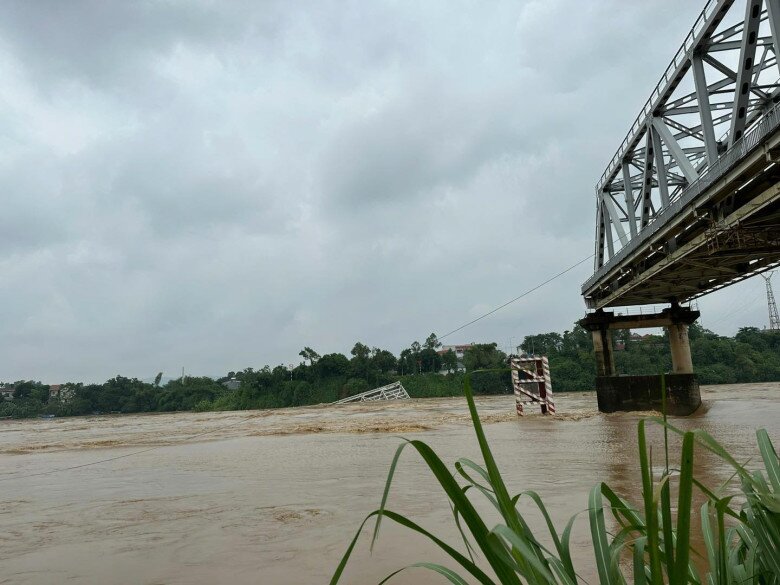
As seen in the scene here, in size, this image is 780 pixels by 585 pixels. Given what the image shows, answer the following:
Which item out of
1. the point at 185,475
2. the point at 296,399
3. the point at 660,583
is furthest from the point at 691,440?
the point at 296,399

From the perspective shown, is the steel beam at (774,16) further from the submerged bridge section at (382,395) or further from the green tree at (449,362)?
the green tree at (449,362)

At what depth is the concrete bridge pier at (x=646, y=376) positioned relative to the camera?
21.8 m

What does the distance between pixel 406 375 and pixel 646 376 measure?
198ft

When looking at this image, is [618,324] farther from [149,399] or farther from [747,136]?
[149,399]

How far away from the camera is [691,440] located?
103 cm

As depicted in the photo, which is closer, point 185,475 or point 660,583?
point 660,583

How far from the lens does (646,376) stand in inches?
901

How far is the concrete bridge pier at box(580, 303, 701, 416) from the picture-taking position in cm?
2175

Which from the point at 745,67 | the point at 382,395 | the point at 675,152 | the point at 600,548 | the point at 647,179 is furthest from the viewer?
the point at 382,395

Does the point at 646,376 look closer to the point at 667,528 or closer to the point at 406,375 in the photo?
the point at 667,528

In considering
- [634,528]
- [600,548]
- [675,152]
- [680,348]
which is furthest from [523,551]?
[680,348]

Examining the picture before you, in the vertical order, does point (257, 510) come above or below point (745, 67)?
below

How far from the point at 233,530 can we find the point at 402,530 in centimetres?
154

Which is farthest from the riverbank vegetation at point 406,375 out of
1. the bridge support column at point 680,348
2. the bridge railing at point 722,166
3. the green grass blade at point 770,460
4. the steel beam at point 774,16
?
the green grass blade at point 770,460
